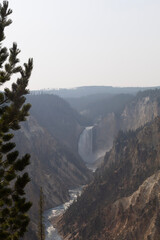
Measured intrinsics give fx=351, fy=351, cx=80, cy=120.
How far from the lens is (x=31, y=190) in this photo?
111m

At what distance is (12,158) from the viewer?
21.9 m

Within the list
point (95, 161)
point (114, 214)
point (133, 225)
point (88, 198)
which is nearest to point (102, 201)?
point (88, 198)

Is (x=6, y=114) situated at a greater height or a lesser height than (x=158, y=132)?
greater

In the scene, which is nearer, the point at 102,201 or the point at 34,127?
the point at 102,201

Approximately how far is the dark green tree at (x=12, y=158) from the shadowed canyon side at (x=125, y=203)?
150 feet

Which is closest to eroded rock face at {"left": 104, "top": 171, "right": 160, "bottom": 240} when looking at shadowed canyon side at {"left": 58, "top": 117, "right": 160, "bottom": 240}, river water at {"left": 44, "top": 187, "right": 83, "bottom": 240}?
shadowed canyon side at {"left": 58, "top": 117, "right": 160, "bottom": 240}

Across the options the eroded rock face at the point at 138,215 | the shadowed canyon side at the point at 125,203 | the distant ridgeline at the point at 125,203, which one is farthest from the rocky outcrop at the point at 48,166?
the eroded rock face at the point at 138,215

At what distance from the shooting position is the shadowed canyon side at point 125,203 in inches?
2753

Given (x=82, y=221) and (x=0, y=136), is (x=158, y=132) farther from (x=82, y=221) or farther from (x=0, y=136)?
(x=0, y=136)

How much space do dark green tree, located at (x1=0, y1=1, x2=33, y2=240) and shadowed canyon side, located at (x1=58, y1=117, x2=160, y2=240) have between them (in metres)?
45.9

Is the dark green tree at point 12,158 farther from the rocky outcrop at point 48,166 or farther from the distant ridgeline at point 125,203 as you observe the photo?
the rocky outcrop at point 48,166

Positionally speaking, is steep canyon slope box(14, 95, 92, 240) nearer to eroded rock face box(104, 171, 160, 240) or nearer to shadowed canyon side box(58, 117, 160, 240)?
shadowed canyon side box(58, 117, 160, 240)

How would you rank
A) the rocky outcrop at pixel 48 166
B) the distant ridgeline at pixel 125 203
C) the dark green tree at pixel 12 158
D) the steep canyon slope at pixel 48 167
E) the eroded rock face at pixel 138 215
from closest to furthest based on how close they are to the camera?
1. the dark green tree at pixel 12 158
2. the eroded rock face at pixel 138 215
3. the distant ridgeline at pixel 125 203
4. the steep canyon slope at pixel 48 167
5. the rocky outcrop at pixel 48 166

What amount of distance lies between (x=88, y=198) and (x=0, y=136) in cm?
7885
